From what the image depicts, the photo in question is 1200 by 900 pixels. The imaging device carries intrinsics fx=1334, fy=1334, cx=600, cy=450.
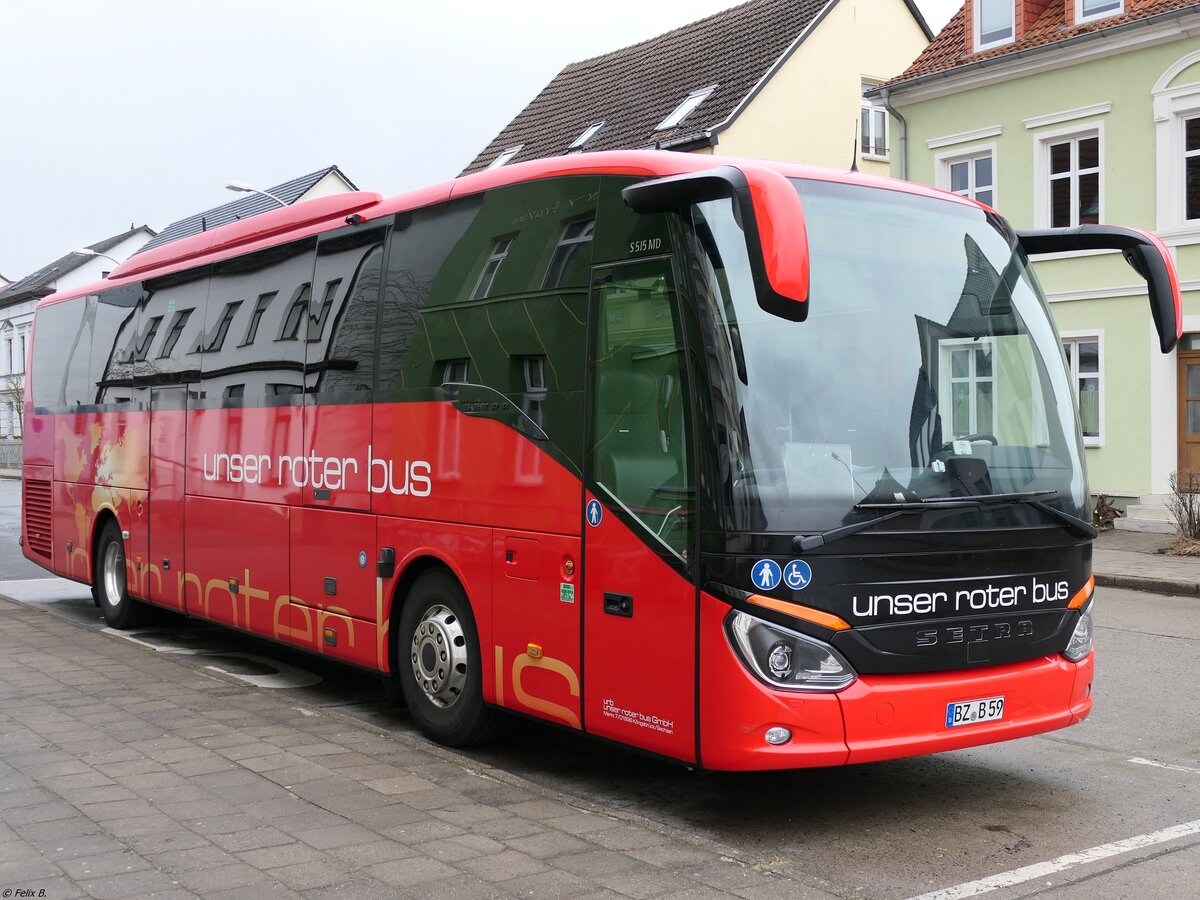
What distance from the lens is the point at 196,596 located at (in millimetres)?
10570

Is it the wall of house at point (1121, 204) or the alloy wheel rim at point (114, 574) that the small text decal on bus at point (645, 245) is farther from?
the wall of house at point (1121, 204)

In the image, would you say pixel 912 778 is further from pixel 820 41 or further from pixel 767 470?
pixel 820 41

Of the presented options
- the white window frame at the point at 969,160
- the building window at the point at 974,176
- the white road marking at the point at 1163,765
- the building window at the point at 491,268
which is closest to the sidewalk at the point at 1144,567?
the white road marking at the point at 1163,765

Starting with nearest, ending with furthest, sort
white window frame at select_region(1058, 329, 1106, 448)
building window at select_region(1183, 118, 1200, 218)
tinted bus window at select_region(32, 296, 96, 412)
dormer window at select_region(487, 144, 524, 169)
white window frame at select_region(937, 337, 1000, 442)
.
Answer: white window frame at select_region(937, 337, 1000, 442), tinted bus window at select_region(32, 296, 96, 412), building window at select_region(1183, 118, 1200, 218), white window frame at select_region(1058, 329, 1106, 448), dormer window at select_region(487, 144, 524, 169)

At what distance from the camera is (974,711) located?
5.68 m

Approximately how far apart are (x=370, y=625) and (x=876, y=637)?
358cm

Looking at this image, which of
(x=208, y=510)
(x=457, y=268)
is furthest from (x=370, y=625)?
(x=208, y=510)

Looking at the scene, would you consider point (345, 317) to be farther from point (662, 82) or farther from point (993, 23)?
point (662, 82)

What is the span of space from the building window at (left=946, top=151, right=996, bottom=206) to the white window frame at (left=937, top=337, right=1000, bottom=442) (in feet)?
62.4

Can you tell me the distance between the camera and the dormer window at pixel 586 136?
32781mm

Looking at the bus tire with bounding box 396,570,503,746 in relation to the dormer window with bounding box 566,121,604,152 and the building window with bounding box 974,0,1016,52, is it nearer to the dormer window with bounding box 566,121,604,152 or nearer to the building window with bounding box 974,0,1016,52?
the building window with bounding box 974,0,1016,52

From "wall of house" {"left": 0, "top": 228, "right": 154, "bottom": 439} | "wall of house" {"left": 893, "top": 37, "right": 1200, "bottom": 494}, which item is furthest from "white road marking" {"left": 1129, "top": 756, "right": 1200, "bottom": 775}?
"wall of house" {"left": 0, "top": 228, "right": 154, "bottom": 439}

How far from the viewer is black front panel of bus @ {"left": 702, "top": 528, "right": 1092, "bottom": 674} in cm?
537

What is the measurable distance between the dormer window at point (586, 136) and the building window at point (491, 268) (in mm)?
26081
